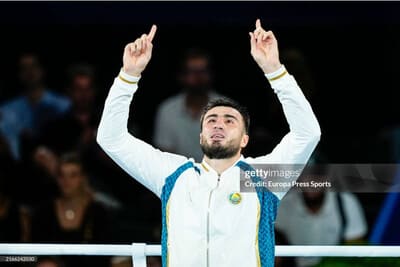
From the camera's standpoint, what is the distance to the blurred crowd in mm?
7293

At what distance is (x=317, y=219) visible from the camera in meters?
7.36

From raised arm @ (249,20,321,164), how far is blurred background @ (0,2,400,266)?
6.04 ft

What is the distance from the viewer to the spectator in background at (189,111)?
26.1 feet

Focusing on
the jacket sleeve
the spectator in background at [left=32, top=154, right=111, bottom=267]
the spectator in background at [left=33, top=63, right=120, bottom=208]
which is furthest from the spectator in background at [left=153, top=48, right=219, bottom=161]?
the jacket sleeve

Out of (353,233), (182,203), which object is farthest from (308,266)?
(182,203)

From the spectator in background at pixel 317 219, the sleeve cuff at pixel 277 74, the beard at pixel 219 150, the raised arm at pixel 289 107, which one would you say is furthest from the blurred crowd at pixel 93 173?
the sleeve cuff at pixel 277 74

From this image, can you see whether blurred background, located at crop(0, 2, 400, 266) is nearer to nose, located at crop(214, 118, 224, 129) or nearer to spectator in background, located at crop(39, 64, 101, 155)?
spectator in background, located at crop(39, 64, 101, 155)

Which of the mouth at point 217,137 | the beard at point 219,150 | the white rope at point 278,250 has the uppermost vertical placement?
the mouth at point 217,137

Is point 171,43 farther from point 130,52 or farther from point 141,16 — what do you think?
point 130,52

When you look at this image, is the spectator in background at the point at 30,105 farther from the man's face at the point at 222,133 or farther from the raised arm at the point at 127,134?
the man's face at the point at 222,133

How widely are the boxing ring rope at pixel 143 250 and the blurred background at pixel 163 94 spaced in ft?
5.09

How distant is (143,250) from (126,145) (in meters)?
0.56

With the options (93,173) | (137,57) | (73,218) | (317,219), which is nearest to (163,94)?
(93,173)

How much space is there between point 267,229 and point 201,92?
2763 mm
